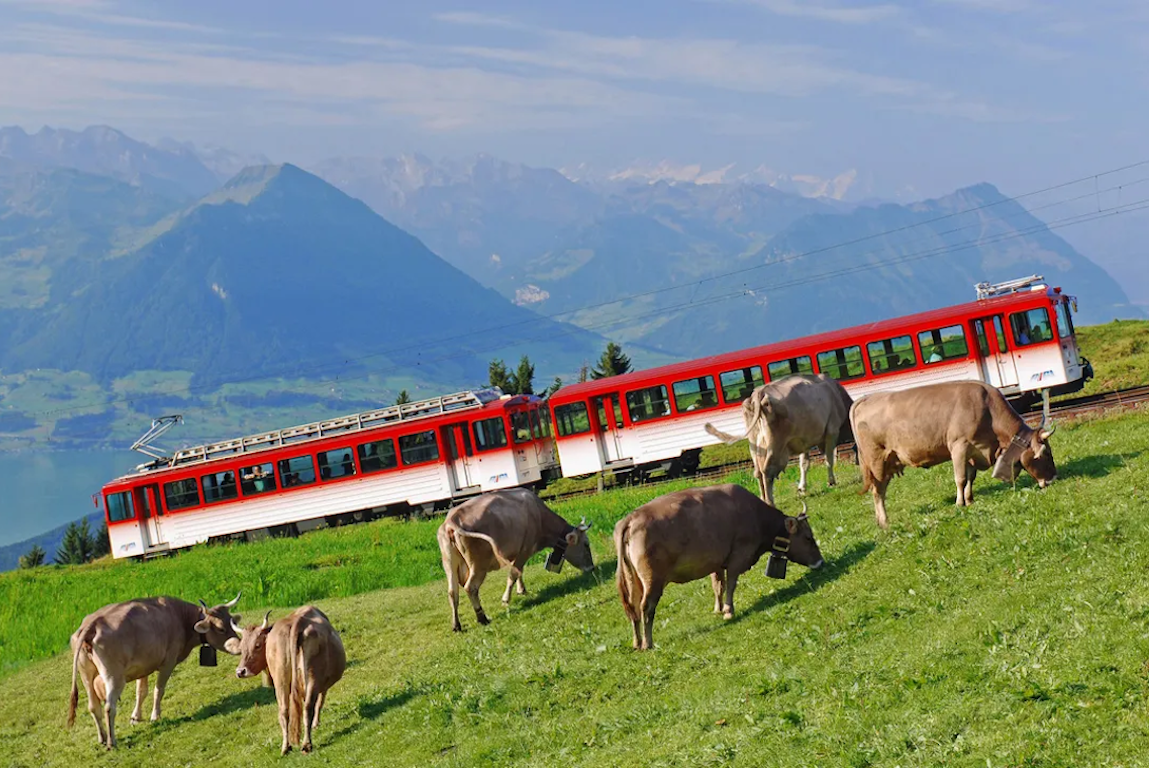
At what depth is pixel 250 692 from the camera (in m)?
21.0

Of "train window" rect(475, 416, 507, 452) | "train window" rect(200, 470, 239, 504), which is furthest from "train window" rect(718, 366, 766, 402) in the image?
"train window" rect(200, 470, 239, 504)

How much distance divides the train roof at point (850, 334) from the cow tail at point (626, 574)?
68.2ft

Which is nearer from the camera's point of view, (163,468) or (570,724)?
(570,724)

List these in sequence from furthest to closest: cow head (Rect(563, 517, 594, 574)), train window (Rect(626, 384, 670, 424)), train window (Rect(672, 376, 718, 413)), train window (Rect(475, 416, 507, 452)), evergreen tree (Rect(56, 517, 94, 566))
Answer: evergreen tree (Rect(56, 517, 94, 566)), train window (Rect(475, 416, 507, 452)), train window (Rect(626, 384, 670, 424)), train window (Rect(672, 376, 718, 413)), cow head (Rect(563, 517, 594, 574))

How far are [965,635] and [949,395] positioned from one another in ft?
20.3

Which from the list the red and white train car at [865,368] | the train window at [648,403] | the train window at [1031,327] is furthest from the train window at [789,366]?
the train window at [1031,327]

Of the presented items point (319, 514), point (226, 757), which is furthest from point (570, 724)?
point (319, 514)

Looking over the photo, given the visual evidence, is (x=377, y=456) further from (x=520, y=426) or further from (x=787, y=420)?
(x=787, y=420)

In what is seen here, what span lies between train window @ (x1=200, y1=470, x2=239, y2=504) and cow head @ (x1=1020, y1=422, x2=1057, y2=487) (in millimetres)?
36498

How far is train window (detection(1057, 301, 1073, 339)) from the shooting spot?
38878 millimetres

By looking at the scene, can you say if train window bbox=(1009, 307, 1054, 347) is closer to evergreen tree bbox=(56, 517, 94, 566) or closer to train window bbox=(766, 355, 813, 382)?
train window bbox=(766, 355, 813, 382)

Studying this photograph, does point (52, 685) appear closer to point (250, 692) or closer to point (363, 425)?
point (250, 692)

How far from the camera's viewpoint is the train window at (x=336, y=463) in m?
46.9

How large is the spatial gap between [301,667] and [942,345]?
90.0ft
